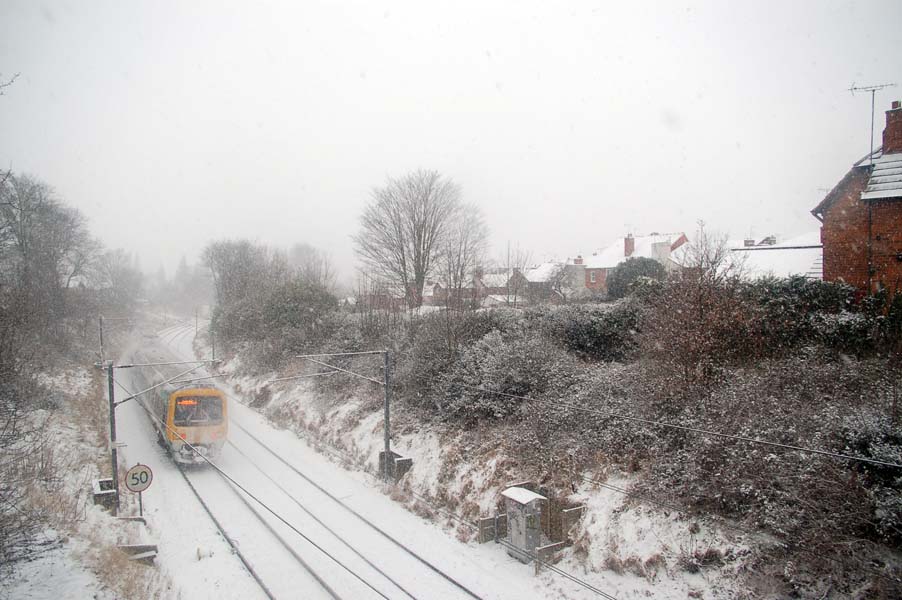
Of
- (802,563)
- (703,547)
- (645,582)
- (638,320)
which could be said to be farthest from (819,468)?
(638,320)

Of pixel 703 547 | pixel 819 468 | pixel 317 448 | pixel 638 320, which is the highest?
pixel 638 320

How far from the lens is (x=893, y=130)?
1555 cm

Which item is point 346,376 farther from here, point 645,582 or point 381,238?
point 645,582

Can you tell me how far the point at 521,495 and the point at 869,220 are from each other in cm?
1328

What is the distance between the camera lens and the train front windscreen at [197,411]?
54.9 ft

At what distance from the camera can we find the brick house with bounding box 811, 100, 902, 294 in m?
14.7

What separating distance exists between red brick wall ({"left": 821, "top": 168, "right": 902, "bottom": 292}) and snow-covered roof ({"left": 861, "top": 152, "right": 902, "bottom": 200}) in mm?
328

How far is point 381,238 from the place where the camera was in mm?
31938

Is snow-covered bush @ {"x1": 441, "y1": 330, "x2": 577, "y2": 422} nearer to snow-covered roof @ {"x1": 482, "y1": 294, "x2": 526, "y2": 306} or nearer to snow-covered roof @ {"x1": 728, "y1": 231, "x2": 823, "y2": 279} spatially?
snow-covered roof @ {"x1": 728, "y1": 231, "x2": 823, "y2": 279}

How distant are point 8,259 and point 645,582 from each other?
33.8 m

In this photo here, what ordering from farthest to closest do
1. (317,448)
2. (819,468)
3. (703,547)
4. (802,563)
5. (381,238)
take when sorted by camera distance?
(381,238) < (317,448) < (703,547) < (819,468) < (802,563)

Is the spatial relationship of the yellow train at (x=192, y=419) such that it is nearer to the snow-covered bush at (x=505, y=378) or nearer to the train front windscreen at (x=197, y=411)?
the train front windscreen at (x=197, y=411)

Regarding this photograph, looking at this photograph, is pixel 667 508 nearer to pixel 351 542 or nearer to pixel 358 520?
pixel 351 542

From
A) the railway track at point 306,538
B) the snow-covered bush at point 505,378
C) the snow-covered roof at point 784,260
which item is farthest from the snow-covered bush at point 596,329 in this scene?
the railway track at point 306,538
